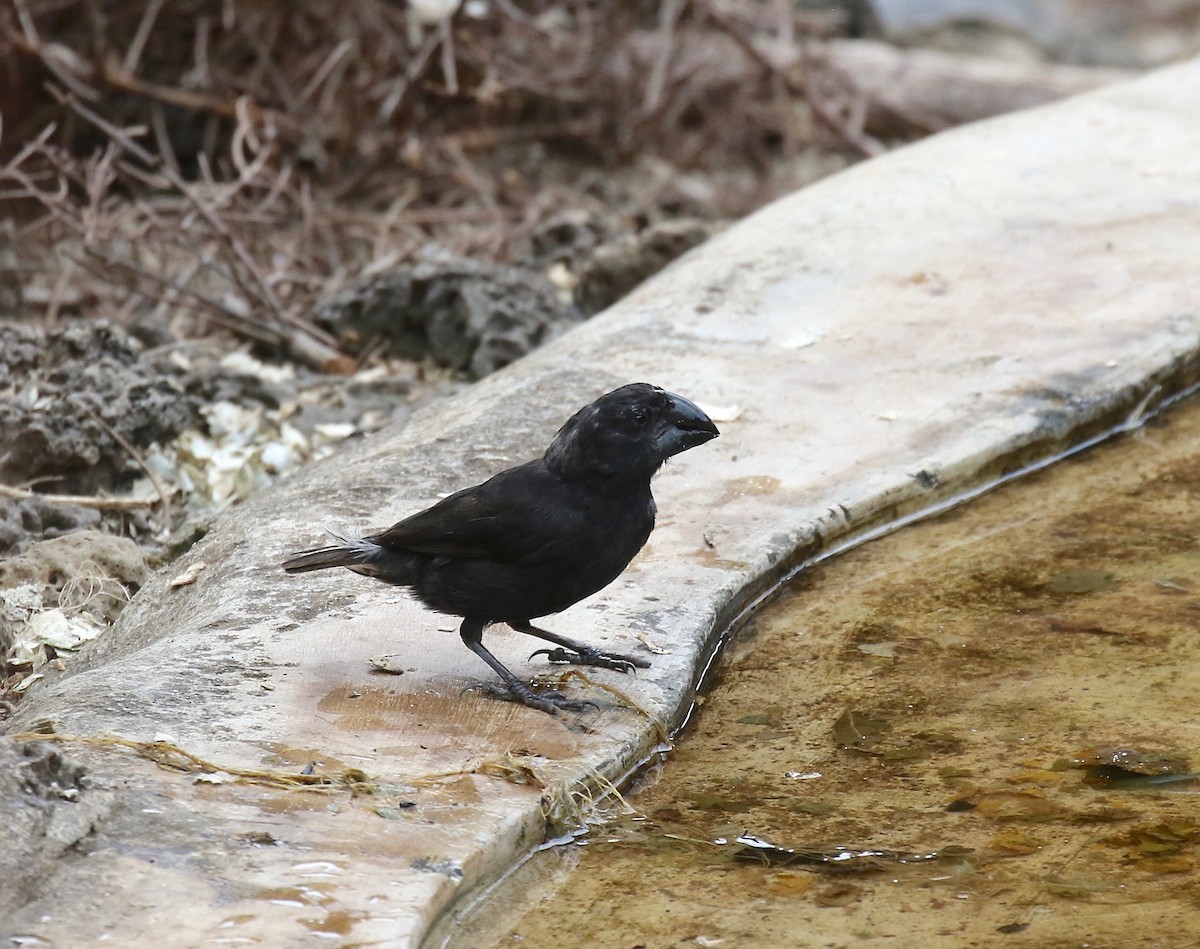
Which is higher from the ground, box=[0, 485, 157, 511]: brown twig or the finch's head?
the finch's head

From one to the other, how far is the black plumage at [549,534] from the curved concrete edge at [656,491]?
0.14 m

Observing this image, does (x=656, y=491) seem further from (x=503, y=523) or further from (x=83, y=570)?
(x=83, y=570)

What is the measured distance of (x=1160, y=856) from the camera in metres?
2.91

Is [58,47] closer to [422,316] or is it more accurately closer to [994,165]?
[422,316]

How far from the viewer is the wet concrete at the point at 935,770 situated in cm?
277

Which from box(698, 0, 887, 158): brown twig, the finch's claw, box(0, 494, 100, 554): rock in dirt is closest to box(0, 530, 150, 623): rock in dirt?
box(0, 494, 100, 554): rock in dirt

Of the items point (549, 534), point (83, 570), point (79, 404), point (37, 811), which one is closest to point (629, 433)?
point (549, 534)

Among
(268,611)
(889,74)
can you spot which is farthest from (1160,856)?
(889,74)

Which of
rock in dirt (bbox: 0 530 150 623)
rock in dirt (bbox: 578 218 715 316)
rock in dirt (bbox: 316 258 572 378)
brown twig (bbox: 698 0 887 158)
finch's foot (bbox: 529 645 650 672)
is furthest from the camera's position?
brown twig (bbox: 698 0 887 158)

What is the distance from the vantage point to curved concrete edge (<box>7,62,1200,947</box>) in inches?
106

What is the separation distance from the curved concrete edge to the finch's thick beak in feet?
1.43

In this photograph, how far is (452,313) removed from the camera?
649 cm

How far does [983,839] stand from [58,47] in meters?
6.66

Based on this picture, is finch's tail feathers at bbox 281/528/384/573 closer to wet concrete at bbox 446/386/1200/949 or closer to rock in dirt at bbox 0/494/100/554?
wet concrete at bbox 446/386/1200/949
